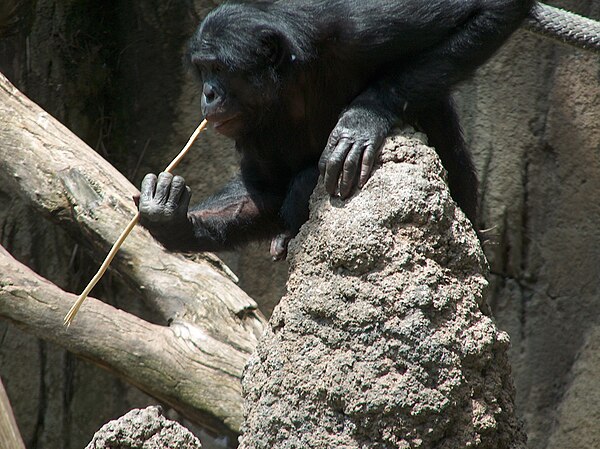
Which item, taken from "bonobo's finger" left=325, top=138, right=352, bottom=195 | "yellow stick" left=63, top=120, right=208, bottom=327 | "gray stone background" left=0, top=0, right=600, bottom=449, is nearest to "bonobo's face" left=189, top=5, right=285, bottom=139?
"yellow stick" left=63, top=120, right=208, bottom=327

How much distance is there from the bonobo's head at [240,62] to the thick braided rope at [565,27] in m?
1.27

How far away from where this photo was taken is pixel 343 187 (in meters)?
3.23

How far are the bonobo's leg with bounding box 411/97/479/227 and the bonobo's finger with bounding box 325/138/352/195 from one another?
0.62 meters

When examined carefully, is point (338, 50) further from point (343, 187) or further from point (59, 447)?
point (59, 447)

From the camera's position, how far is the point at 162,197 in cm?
393

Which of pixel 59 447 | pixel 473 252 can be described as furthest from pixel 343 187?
pixel 59 447

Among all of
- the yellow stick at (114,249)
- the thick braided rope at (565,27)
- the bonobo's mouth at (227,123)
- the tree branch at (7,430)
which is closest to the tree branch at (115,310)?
the tree branch at (7,430)

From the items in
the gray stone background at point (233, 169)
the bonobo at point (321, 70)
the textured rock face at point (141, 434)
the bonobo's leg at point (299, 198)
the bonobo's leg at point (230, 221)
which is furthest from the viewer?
the gray stone background at point (233, 169)

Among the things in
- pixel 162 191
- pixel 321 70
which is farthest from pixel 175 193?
pixel 321 70

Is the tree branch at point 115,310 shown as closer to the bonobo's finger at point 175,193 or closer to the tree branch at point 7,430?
the tree branch at point 7,430

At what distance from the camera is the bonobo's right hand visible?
12.8 feet

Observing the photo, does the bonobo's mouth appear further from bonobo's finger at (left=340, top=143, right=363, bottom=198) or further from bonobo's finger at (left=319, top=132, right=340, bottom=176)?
bonobo's finger at (left=340, top=143, right=363, bottom=198)

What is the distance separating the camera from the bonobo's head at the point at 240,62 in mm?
3914

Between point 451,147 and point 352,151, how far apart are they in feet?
2.92
